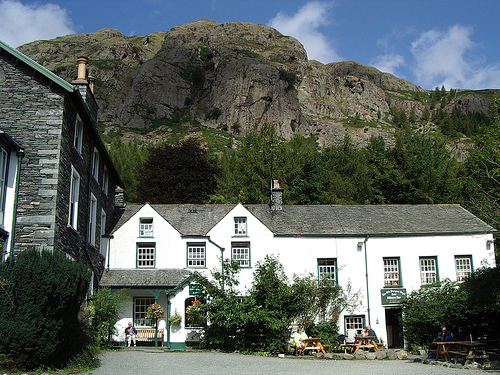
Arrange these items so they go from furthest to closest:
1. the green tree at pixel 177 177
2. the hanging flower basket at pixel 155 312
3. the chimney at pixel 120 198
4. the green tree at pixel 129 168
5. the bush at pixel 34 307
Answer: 1. the green tree at pixel 129 168
2. the green tree at pixel 177 177
3. the chimney at pixel 120 198
4. the hanging flower basket at pixel 155 312
5. the bush at pixel 34 307

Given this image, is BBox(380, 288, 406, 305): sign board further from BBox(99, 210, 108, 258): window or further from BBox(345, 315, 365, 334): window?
BBox(99, 210, 108, 258): window

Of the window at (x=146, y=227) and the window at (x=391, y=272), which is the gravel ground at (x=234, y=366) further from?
the window at (x=146, y=227)

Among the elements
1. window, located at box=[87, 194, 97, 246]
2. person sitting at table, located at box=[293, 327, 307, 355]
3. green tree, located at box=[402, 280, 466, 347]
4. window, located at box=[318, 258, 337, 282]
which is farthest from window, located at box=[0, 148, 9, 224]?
green tree, located at box=[402, 280, 466, 347]

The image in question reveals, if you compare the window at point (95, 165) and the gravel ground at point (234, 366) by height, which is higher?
the window at point (95, 165)

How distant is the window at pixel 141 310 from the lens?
92.6 ft

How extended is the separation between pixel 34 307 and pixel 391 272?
21370 mm

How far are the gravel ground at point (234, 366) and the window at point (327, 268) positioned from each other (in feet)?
25.1

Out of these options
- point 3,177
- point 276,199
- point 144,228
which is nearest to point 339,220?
point 276,199

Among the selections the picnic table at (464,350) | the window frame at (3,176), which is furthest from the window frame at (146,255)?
the picnic table at (464,350)

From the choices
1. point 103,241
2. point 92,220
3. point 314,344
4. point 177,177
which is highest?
point 177,177

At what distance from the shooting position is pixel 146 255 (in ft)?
96.0

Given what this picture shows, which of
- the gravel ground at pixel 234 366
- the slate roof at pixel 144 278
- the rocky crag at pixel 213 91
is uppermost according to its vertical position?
the rocky crag at pixel 213 91

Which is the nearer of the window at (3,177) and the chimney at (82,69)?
the window at (3,177)

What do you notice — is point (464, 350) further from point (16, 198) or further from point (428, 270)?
point (16, 198)
